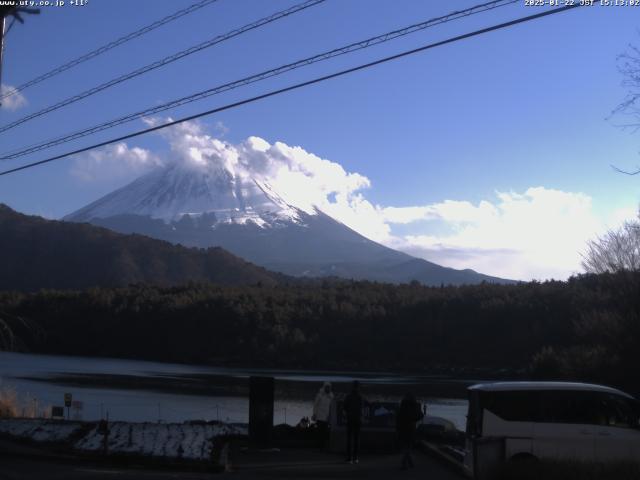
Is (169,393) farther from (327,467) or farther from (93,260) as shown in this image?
(93,260)

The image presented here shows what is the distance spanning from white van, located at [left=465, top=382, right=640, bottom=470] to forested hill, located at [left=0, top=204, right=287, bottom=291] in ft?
376

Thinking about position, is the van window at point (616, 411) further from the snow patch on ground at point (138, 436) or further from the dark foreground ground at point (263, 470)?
the snow patch on ground at point (138, 436)

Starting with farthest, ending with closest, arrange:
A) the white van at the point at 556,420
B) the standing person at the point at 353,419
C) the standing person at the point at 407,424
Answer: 1. the standing person at the point at 353,419
2. the standing person at the point at 407,424
3. the white van at the point at 556,420

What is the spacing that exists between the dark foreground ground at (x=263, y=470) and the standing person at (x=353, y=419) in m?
0.25

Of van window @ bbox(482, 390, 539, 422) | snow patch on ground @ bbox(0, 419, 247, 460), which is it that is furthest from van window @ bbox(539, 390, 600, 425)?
snow patch on ground @ bbox(0, 419, 247, 460)

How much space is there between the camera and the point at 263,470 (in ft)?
46.6

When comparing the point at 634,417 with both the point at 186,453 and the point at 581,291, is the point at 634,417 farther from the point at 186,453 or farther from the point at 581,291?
the point at 581,291

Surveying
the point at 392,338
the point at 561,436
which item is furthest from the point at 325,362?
the point at 561,436

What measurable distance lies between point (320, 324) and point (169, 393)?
48994 millimetres

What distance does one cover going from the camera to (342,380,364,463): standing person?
14875 millimetres

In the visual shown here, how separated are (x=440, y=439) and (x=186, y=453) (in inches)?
272

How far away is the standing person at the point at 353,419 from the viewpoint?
1488 cm

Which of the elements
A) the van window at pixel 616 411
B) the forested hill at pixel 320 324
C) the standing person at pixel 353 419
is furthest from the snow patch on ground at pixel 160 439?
the forested hill at pixel 320 324

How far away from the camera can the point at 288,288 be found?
114m
